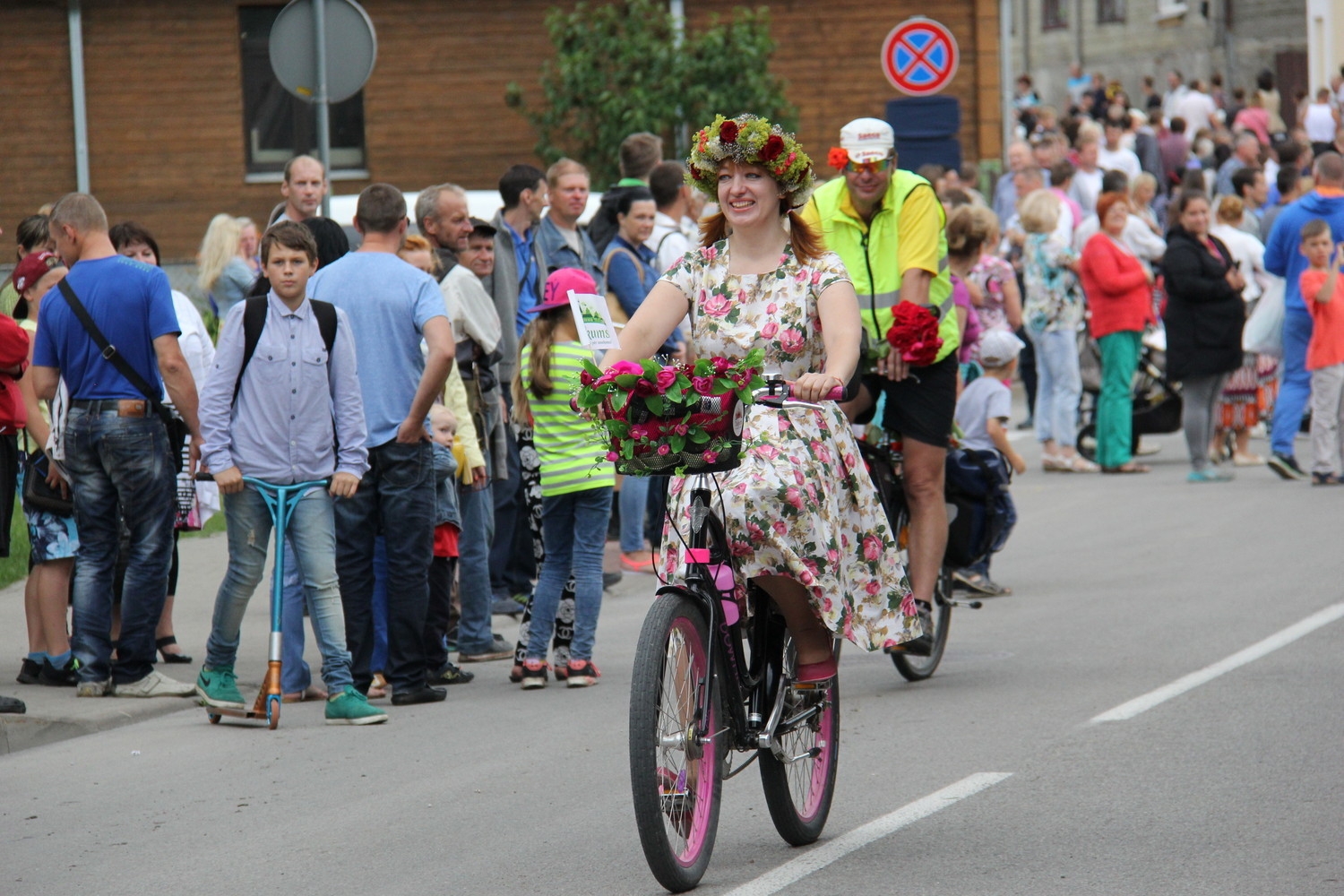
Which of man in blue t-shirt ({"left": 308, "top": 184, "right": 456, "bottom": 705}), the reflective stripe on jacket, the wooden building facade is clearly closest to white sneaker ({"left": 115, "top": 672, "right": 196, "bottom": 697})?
man in blue t-shirt ({"left": 308, "top": 184, "right": 456, "bottom": 705})

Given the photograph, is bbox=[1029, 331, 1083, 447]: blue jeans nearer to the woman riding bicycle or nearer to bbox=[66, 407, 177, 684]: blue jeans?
bbox=[66, 407, 177, 684]: blue jeans

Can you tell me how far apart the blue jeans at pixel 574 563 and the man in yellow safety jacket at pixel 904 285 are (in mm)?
1322

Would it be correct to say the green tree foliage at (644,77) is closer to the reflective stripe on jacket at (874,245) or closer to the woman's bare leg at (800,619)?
the reflective stripe on jacket at (874,245)

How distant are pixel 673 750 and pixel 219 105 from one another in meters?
21.8

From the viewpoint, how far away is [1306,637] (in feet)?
29.5

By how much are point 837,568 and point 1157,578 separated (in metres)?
5.82

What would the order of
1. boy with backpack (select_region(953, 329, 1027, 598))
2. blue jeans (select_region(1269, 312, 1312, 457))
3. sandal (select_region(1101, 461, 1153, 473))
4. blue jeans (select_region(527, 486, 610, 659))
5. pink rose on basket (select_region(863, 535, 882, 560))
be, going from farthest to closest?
sandal (select_region(1101, 461, 1153, 473))
blue jeans (select_region(1269, 312, 1312, 457))
boy with backpack (select_region(953, 329, 1027, 598))
blue jeans (select_region(527, 486, 610, 659))
pink rose on basket (select_region(863, 535, 882, 560))

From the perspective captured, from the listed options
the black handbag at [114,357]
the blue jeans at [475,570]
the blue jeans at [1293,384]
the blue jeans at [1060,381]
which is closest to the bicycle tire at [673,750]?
the black handbag at [114,357]

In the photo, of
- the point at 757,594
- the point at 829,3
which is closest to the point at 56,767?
the point at 757,594

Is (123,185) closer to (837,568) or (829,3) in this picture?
(829,3)

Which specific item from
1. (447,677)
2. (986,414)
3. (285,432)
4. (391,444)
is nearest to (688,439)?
(285,432)

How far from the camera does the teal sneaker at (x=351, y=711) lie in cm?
789

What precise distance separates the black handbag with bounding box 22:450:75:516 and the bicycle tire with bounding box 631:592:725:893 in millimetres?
4336

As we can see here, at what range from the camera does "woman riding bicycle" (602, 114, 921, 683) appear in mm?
5512
